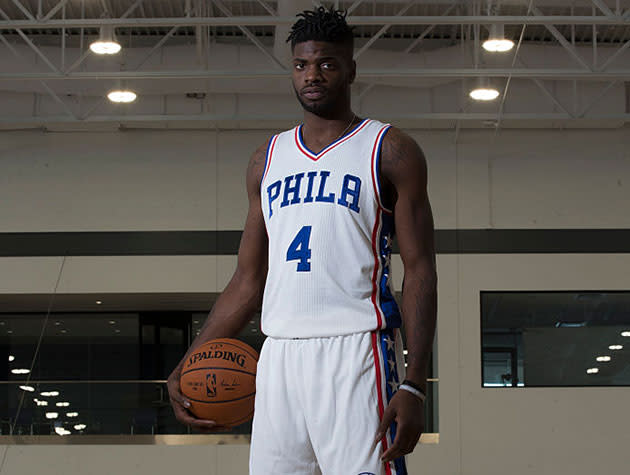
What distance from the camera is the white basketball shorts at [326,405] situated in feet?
7.57

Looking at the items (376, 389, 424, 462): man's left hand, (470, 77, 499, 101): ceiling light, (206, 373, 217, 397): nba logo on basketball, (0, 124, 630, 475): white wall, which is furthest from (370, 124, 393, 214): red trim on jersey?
(0, 124, 630, 475): white wall

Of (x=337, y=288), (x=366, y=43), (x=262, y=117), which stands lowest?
(x=337, y=288)

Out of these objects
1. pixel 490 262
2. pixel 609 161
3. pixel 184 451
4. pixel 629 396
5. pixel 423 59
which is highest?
pixel 423 59

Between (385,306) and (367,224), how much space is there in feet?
0.68

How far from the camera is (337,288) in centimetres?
242

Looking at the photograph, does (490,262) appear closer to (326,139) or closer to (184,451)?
(184,451)

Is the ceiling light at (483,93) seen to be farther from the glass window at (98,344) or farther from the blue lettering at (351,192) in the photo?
the blue lettering at (351,192)

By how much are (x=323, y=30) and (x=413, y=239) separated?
1.87 feet

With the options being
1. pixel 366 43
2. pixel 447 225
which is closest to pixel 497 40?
pixel 366 43

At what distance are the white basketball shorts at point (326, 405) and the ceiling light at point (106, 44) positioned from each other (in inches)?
296

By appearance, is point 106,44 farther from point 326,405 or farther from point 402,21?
point 326,405

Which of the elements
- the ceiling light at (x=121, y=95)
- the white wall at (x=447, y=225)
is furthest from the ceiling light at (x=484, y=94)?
the ceiling light at (x=121, y=95)

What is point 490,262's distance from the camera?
12453mm

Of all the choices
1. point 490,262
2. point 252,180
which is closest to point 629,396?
point 490,262
